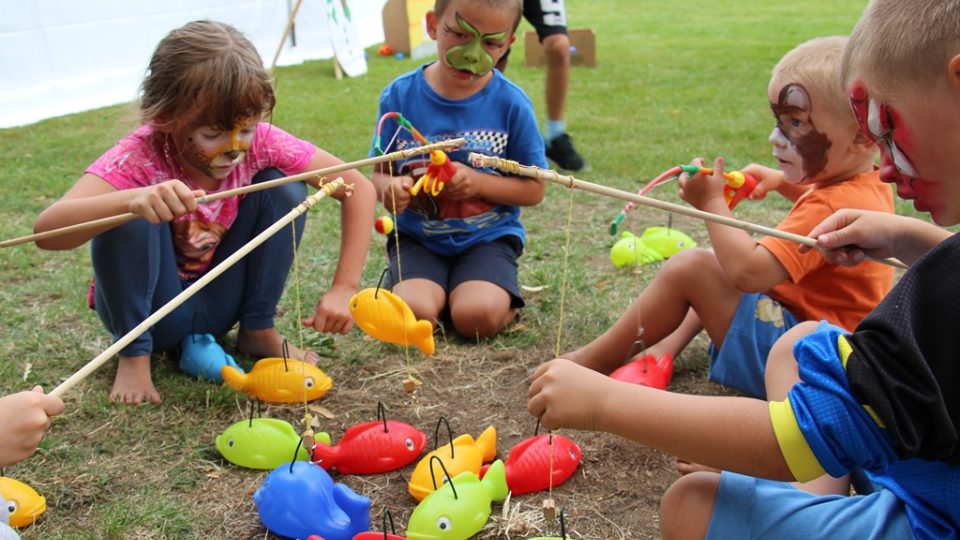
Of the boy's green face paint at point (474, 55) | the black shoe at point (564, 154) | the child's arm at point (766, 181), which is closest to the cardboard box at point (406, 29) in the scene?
the black shoe at point (564, 154)

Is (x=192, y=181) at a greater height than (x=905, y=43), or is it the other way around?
(x=905, y=43)

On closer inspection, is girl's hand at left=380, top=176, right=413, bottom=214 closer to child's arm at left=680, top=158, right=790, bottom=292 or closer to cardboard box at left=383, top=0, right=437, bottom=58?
child's arm at left=680, top=158, right=790, bottom=292

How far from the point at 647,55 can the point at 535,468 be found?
28.1ft

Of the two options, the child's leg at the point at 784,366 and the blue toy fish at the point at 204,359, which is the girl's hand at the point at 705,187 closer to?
the child's leg at the point at 784,366

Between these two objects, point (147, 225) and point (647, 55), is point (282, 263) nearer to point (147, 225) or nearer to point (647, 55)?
point (147, 225)

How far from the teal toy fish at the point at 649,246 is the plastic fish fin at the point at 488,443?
142 cm

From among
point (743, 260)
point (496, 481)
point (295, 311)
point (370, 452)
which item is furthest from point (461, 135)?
point (496, 481)

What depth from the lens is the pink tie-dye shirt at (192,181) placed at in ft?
8.58

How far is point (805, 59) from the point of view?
7.75 feet

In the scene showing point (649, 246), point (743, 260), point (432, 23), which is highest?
point (432, 23)

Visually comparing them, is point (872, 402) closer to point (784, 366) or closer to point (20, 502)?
point (784, 366)

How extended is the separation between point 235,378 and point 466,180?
3.12 ft

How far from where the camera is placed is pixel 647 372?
260cm

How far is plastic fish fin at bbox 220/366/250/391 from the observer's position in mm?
2625
